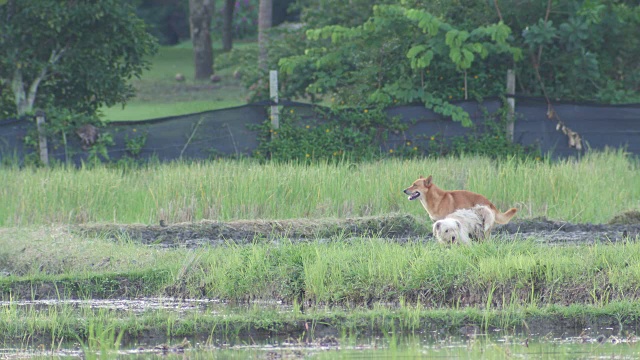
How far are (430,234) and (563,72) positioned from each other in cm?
824

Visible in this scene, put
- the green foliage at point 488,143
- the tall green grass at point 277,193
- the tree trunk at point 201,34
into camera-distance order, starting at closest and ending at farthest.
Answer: the tall green grass at point 277,193 → the green foliage at point 488,143 → the tree trunk at point 201,34

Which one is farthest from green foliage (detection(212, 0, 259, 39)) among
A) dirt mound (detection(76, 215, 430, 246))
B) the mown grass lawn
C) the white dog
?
the white dog

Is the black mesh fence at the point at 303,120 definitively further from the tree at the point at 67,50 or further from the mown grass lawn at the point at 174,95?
the mown grass lawn at the point at 174,95

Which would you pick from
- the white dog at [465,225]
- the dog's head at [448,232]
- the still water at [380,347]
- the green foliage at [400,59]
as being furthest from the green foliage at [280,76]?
the still water at [380,347]

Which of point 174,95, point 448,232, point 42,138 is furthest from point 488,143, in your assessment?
point 174,95

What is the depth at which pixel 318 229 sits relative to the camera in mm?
12461

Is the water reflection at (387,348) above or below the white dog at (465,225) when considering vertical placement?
above

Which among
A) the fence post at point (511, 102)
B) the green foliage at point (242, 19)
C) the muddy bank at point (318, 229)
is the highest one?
the fence post at point (511, 102)

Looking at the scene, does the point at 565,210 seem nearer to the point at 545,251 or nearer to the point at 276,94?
the point at 545,251

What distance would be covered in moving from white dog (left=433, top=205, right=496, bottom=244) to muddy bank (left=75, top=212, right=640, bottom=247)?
113 centimetres

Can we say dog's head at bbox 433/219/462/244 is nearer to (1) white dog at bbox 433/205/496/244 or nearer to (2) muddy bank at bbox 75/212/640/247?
(1) white dog at bbox 433/205/496/244

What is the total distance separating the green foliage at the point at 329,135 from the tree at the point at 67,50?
119 inches

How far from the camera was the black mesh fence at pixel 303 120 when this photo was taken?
17047 mm

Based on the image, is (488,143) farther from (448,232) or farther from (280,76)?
(448,232)
